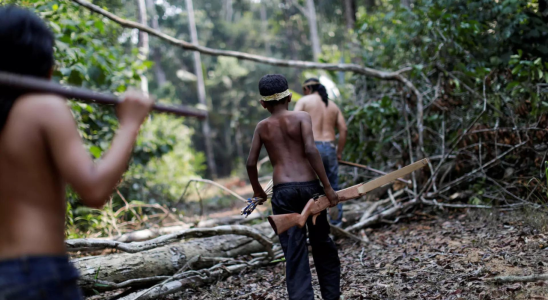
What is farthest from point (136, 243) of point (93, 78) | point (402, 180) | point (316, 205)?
point (93, 78)

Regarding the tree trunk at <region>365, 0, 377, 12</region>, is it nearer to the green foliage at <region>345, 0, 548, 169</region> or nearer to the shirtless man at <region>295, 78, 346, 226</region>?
the green foliage at <region>345, 0, 548, 169</region>

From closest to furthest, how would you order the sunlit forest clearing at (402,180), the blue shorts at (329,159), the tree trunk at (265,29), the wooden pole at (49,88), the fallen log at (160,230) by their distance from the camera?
the wooden pole at (49,88) → the sunlit forest clearing at (402,180) → the fallen log at (160,230) → the blue shorts at (329,159) → the tree trunk at (265,29)

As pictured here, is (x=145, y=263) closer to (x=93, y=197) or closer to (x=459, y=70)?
(x=93, y=197)

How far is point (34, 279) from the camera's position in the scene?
1.38 m

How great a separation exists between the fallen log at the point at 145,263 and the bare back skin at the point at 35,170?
2484mm

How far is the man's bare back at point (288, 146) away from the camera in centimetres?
323

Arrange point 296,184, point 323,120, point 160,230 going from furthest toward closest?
point 323,120 < point 160,230 < point 296,184

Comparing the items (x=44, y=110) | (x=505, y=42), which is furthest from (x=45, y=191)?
(x=505, y=42)

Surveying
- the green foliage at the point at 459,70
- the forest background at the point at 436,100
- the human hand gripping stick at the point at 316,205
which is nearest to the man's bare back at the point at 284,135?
the human hand gripping stick at the point at 316,205

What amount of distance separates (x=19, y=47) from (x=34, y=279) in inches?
31.4

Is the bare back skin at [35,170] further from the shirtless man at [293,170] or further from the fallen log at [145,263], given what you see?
the fallen log at [145,263]

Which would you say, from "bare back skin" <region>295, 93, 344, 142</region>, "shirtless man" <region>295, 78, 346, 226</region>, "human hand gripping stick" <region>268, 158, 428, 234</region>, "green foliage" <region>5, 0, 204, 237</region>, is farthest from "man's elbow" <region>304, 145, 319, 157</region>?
"green foliage" <region>5, 0, 204, 237</region>

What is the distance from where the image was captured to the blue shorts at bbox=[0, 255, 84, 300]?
1349 mm

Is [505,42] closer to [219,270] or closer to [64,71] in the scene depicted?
[219,270]
